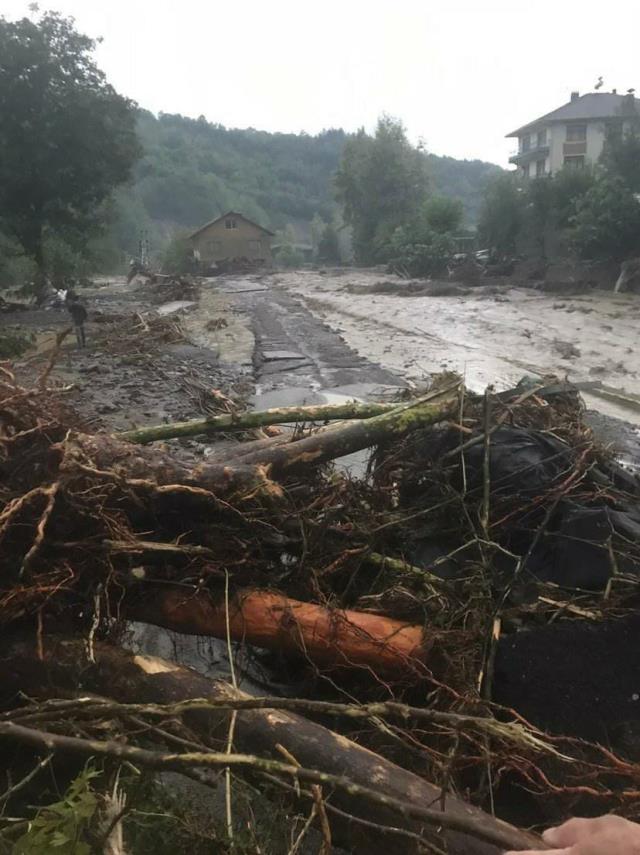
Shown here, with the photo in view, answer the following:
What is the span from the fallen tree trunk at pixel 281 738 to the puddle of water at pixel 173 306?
20.2 meters

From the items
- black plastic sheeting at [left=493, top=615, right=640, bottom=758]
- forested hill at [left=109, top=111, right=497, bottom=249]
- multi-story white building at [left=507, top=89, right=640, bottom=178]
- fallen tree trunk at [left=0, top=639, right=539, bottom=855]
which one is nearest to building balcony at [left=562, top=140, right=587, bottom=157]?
multi-story white building at [left=507, top=89, right=640, bottom=178]

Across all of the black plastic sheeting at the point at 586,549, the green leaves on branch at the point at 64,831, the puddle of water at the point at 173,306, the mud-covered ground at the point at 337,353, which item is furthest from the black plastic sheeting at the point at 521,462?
the puddle of water at the point at 173,306

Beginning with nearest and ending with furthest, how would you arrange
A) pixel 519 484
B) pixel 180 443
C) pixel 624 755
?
pixel 624 755 < pixel 519 484 < pixel 180 443

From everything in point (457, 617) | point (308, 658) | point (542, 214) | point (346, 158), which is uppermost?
point (346, 158)

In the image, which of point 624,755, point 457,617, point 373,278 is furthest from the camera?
point 373,278

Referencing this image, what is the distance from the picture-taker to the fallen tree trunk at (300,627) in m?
2.71

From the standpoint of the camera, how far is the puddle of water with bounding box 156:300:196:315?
890 inches

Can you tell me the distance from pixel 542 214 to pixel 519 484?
30.9 m

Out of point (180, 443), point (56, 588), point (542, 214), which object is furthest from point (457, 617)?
point (542, 214)

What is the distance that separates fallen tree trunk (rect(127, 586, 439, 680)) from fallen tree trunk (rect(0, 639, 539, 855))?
1.13ft

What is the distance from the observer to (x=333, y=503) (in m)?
3.36

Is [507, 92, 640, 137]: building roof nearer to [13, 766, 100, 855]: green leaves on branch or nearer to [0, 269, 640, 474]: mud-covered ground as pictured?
[0, 269, 640, 474]: mud-covered ground

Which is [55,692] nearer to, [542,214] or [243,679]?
[243,679]

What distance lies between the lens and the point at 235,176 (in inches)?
4296
